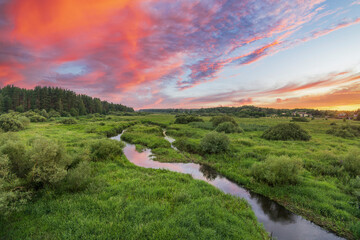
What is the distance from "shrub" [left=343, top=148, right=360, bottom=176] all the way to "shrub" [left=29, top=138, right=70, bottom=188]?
25054 millimetres

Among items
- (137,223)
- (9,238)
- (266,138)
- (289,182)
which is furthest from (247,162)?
(9,238)

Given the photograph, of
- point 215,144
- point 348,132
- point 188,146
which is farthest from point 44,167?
point 348,132

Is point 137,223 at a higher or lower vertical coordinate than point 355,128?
higher

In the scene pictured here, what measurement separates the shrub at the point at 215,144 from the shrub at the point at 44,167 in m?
17.1

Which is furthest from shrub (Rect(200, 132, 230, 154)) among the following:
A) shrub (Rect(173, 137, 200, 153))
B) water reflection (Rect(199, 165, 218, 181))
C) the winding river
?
the winding river

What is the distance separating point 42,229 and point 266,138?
1366 inches

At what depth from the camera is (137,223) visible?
750 cm

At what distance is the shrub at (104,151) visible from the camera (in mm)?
17773

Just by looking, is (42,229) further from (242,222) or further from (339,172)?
(339,172)

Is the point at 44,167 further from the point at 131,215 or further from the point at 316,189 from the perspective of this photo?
the point at 316,189

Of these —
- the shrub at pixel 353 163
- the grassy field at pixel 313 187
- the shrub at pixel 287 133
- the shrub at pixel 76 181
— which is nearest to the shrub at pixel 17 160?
the shrub at pixel 76 181

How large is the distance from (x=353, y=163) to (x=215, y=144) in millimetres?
13935

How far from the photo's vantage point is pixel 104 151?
18094 mm

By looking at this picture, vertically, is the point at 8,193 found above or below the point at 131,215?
above
